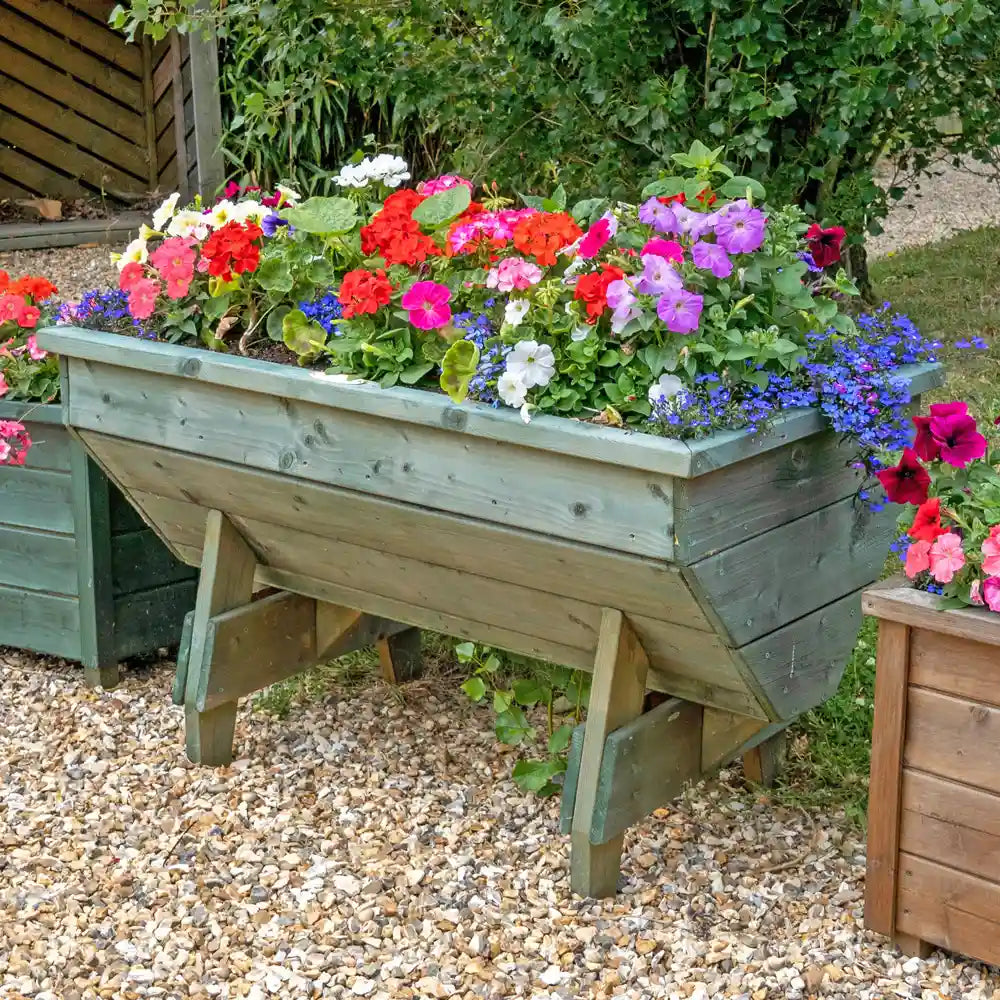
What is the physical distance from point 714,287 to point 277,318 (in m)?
0.81

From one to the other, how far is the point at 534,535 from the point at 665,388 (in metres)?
0.31

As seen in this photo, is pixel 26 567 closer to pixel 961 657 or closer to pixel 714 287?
pixel 714 287

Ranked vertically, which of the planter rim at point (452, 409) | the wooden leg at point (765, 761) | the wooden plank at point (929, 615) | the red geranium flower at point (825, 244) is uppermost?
the red geranium flower at point (825, 244)

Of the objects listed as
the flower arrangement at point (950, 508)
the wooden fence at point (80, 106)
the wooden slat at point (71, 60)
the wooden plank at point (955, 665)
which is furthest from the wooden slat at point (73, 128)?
the wooden plank at point (955, 665)

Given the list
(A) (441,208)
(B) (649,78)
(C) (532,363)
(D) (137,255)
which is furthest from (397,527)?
(B) (649,78)

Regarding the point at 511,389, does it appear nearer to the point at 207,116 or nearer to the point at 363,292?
the point at 363,292

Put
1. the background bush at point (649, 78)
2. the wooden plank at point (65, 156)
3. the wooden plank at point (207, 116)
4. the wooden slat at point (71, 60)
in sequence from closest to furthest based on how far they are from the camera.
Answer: the background bush at point (649, 78)
the wooden plank at point (207, 116)
the wooden slat at point (71, 60)
the wooden plank at point (65, 156)

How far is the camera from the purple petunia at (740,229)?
2.14 meters

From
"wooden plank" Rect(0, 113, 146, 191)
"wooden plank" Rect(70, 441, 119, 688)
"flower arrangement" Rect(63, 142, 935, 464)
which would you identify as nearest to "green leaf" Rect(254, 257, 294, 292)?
"flower arrangement" Rect(63, 142, 935, 464)

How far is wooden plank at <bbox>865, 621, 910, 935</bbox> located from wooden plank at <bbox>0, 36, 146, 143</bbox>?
22.9ft

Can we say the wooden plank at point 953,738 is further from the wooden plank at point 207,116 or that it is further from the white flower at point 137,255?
the wooden plank at point 207,116

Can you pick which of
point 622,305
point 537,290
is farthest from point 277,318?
point 622,305

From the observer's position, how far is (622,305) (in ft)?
6.84

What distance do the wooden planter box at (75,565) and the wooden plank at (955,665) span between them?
1.80 meters
